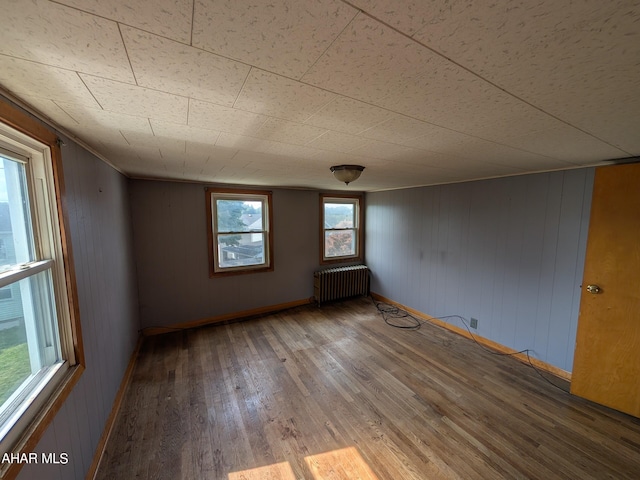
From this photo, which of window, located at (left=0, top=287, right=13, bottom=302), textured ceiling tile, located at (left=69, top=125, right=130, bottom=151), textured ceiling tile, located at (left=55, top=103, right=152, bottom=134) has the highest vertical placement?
textured ceiling tile, located at (left=69, top=125, right=130, bottom=151)

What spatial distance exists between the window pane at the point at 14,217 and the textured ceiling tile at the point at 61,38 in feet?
2.24

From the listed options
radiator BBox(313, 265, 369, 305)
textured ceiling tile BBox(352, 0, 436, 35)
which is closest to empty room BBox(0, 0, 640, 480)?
textured ceiling tile BBox(352, 0, 436, 35)

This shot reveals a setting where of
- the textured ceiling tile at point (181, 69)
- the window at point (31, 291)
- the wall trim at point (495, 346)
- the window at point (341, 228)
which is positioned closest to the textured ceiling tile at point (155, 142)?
the window at point (31, 291)

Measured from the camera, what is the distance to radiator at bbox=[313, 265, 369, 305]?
466 centimetres

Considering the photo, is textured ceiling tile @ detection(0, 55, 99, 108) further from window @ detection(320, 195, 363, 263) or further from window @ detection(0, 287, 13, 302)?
window @ detection(320, 195, 363, 263)

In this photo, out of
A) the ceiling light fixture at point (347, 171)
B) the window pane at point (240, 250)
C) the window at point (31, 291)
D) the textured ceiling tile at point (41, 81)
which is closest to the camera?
the textured ceiling tile at point (41, 81)

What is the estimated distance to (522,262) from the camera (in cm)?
291

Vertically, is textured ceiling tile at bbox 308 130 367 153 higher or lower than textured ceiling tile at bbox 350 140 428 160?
higher

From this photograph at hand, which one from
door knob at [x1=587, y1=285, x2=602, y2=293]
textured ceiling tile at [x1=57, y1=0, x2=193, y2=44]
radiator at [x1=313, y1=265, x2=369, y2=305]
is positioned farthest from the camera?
radiator at [x1=313, y1=265, x2=369, y2=305]

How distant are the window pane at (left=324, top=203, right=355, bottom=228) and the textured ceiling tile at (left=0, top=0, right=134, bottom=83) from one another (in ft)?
13.6

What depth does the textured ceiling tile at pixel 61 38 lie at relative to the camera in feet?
1.94

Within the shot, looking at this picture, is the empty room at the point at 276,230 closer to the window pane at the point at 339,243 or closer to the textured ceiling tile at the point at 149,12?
the textured ceiling tile at the point at 149,12

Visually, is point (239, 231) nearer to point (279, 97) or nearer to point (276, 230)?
point (276, 230)

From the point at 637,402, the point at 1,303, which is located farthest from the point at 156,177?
the point at 637,402
